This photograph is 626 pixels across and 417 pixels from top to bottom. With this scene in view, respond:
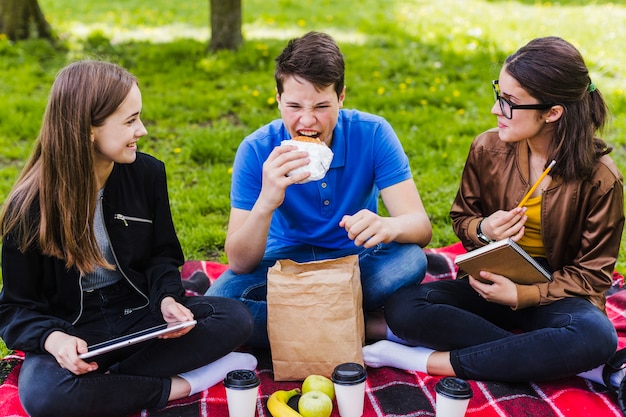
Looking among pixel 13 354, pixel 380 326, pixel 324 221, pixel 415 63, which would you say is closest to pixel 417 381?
pixel 380 326

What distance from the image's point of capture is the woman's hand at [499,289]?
2.97 metres

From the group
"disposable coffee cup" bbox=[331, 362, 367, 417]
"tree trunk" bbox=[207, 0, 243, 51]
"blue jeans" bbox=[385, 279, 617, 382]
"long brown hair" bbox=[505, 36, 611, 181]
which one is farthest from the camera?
"tree trunk" bbox=[207, 0, 243, 51]

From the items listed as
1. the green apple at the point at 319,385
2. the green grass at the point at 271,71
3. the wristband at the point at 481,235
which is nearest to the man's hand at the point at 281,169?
the green apple at the point at 319,385

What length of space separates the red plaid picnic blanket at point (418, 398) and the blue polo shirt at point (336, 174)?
0.73 metres

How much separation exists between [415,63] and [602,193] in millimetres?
4928

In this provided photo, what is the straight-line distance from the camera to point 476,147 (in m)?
3.25

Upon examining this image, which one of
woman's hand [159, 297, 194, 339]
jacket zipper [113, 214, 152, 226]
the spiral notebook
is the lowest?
woman's hand [159, 297, 194, 339]

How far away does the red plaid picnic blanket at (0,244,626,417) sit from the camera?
275cm

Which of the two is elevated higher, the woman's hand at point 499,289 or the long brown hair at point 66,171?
the long brown hair at point 66,171

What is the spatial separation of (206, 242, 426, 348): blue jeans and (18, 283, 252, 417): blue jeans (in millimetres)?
202

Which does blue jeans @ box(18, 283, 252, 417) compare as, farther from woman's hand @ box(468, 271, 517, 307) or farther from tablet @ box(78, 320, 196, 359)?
woman's hand @ box(468, 271, 517, 307)

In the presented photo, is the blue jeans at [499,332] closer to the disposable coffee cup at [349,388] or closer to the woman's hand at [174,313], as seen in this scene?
the disposable coffee cup at [349,388]

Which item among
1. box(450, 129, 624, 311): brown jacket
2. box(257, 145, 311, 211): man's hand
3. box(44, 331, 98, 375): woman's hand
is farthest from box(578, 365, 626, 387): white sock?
box(44, 331, 98, 375): woman's hand

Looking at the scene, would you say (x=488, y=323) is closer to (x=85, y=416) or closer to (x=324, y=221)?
(x=324, y=221)
